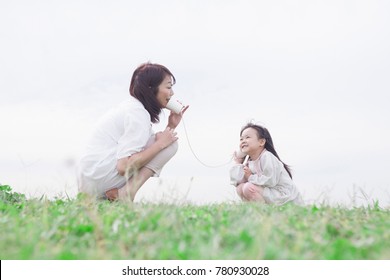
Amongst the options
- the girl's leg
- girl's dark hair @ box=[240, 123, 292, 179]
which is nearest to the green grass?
the girl's leg

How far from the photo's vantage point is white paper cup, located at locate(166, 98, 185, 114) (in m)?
6.23

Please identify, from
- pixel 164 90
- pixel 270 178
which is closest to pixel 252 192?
pixel 270 178

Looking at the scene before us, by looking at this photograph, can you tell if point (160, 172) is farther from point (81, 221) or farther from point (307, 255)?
point (307, 255)

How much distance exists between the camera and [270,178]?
6477mm

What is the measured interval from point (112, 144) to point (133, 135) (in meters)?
0.41

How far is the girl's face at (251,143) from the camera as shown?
6.83 meters

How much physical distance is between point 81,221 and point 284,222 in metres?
1.36

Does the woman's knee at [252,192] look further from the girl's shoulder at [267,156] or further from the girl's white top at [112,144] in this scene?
the girl's white top at [112,144]

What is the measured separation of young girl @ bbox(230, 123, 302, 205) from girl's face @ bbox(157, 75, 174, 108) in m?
1.32

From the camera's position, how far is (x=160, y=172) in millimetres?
5852

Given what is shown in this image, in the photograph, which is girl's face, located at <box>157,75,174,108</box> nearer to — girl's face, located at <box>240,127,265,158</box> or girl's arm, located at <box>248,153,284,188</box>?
girl's face, located at <box>240,127,265,158</box>

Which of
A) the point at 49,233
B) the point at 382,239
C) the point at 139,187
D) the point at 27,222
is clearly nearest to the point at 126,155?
the point at 139,187

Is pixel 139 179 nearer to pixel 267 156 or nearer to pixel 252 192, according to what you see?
pixel 252 192

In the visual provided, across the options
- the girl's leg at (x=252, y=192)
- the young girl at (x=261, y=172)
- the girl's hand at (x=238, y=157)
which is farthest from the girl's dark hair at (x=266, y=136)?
the girl's leg at (x=252, y=192)
